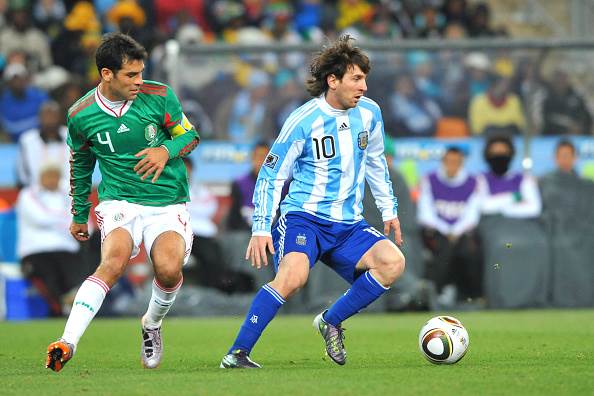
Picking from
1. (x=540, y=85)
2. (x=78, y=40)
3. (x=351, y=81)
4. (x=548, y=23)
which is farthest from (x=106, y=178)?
(x=548, y=23)

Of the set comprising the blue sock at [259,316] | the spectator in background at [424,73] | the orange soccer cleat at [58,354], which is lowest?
the orange soccer cleat at [58,354]

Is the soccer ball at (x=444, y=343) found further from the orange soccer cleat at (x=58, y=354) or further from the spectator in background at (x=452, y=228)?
the spectator in background at (x=452, y=228)

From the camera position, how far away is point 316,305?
15.4 meters

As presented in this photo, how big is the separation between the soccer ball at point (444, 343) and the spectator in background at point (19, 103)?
9532 millimetres

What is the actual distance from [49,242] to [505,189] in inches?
229

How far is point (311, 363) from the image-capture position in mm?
8555

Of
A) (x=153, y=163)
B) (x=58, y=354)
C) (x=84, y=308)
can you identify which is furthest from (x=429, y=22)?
(x=58, y=354)

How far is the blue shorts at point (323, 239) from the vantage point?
26.4 feet

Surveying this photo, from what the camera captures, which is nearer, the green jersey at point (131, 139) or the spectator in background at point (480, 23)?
the green jersey at point (131, 139)

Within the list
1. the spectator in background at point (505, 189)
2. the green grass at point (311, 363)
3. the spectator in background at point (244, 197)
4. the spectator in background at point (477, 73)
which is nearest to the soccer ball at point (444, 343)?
the green grass at point (311, 363)

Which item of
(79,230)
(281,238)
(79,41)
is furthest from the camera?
(79,41)

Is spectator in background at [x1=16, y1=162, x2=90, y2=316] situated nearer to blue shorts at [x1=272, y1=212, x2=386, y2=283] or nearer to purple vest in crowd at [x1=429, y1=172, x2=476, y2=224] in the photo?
purple vest in crowd at [x1=429, y1=172, x2=476, y2=224]

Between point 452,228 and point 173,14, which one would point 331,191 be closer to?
point 452,228

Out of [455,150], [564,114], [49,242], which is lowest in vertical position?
[49,242]
